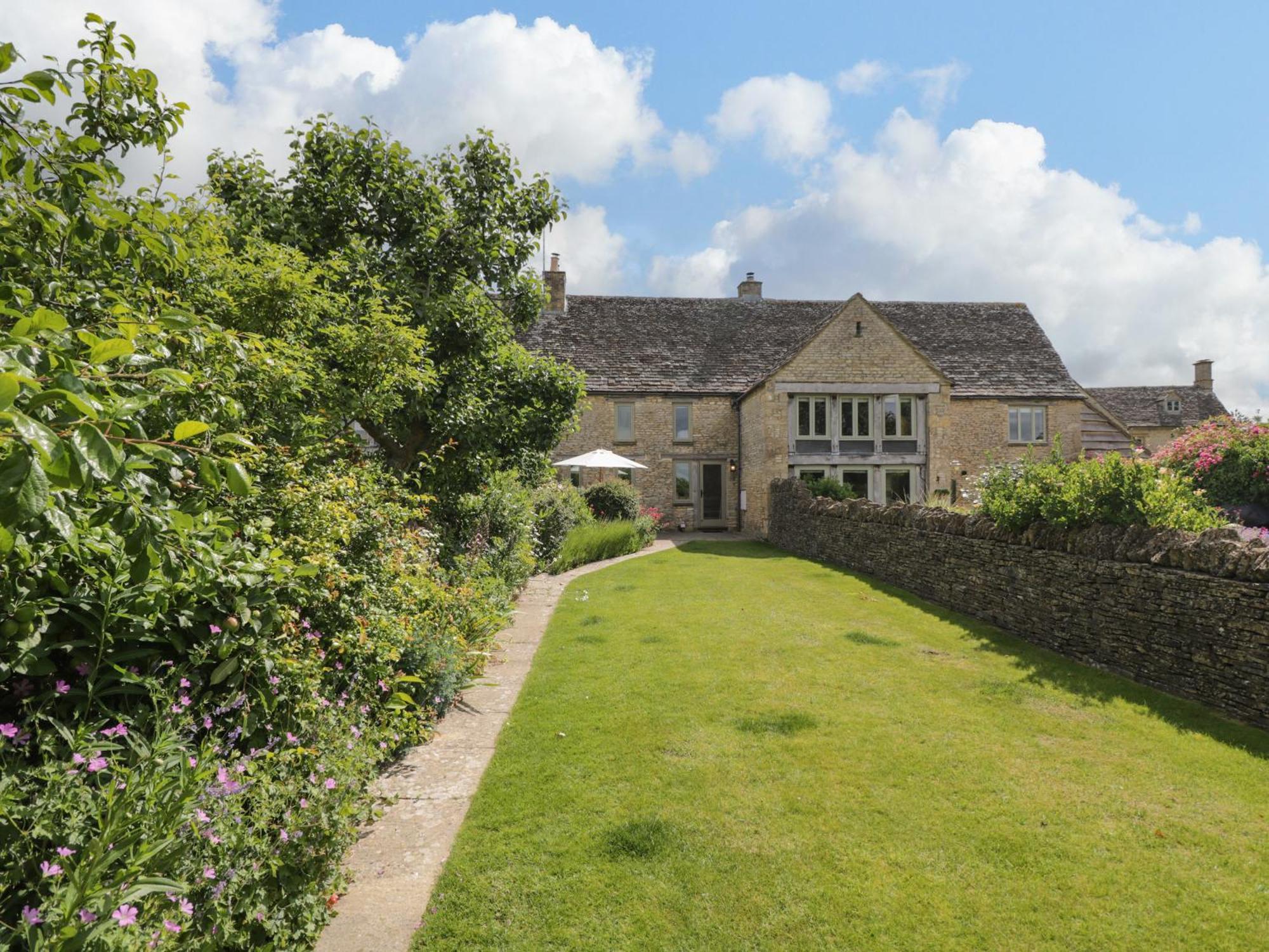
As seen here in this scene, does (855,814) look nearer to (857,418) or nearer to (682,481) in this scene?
(857,418)

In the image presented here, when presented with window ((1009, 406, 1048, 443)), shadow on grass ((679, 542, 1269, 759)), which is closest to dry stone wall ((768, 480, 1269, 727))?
shadow on grass ((679, 542, 1269, 759))

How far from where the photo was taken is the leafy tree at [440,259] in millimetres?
9539

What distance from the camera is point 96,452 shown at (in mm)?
1438

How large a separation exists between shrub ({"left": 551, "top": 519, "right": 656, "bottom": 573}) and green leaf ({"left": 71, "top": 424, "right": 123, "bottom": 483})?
46.0 feet

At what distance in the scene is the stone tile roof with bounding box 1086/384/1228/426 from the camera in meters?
48.1

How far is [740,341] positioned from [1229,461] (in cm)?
1928

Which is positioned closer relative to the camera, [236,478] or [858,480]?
[236,478]

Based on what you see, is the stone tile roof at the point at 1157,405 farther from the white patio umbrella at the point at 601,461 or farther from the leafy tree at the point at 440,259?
the leafy tree at the point at 440,259

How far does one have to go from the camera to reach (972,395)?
28906 mm

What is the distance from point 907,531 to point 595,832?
10689mm

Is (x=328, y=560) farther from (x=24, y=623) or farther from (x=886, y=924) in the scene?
(x=886, y=924)

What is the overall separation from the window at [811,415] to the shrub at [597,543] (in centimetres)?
782

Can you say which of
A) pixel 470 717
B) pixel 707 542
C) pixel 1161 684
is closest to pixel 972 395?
pixel 707 542

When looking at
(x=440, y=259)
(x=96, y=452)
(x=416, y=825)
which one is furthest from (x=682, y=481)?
(x=96, y=452)
